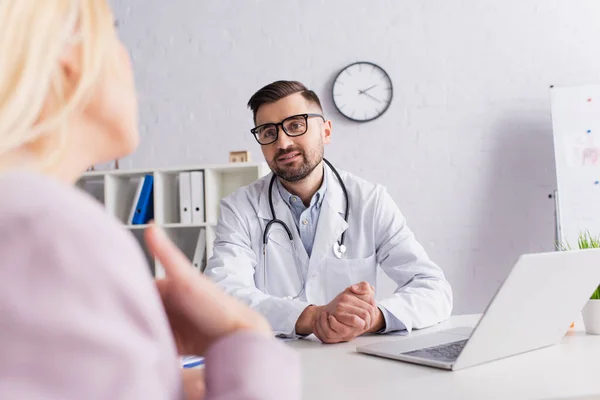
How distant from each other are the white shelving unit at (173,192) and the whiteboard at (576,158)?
156cm

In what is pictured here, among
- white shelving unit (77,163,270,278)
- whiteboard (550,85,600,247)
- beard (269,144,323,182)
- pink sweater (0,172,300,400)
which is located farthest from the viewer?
white shelving unit (77,163,270,278)

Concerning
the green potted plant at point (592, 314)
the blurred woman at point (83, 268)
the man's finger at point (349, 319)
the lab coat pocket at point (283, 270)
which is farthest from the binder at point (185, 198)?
the blurred woman at point (83, 268)

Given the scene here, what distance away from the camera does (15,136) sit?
0.42 meters

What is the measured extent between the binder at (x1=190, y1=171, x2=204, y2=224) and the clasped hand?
1.74 meters

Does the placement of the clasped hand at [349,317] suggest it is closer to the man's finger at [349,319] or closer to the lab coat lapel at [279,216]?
the man's finger at [349,319]

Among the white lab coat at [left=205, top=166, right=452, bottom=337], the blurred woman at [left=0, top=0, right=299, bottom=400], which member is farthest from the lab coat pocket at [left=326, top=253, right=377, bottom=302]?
the blurred woman at [left=0, top=0, right=299, bottom=400]

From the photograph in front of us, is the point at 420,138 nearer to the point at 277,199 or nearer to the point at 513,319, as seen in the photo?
the point at 277,199

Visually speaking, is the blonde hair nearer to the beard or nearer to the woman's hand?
the woman's hand

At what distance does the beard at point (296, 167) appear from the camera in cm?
206

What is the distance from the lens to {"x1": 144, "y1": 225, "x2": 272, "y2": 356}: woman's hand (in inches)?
19.1

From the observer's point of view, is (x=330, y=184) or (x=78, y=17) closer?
(x=78, y=17)

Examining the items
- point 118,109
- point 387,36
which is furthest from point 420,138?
point 118,109

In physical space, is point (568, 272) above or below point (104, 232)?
below

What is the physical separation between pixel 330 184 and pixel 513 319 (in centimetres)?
119
